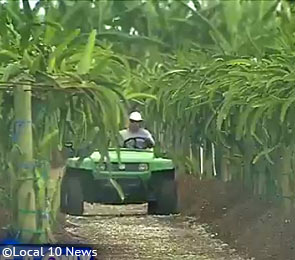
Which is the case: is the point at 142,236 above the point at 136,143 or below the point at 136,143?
below

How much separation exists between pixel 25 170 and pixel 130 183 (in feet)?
8.09

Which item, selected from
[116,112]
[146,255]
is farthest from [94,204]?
[116,112]

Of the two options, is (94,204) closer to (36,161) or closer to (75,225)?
(75,225)

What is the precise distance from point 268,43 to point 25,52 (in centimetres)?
321

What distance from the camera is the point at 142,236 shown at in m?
5.97

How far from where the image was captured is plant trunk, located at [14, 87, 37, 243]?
482cm

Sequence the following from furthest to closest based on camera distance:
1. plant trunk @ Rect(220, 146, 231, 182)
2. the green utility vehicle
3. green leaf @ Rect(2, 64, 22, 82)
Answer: plant trunk @ Rect(220, 146, 231, 182) → the green utility vehicle → green leaf @ Rect(2, 64, 22, 82)

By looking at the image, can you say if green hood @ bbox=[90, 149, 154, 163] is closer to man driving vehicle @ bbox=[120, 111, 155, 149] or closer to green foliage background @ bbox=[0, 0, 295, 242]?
man driving vehicle @ bbox=[120, 111, 155, 149]

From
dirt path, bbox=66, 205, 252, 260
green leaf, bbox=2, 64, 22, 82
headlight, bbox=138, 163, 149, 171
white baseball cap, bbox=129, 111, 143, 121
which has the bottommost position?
dirt path, bbox=66, 205, 252, 260

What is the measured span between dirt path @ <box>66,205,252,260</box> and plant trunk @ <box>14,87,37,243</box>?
1.70 ft

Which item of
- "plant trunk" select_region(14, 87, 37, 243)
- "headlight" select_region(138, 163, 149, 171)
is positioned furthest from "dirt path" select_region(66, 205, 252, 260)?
"plant trunk" select_region(14, 87, 37, 243)

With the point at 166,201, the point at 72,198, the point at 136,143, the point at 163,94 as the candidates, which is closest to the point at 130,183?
the point at 166,201

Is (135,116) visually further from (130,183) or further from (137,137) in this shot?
(130,183)

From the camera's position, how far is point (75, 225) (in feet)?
19.6
